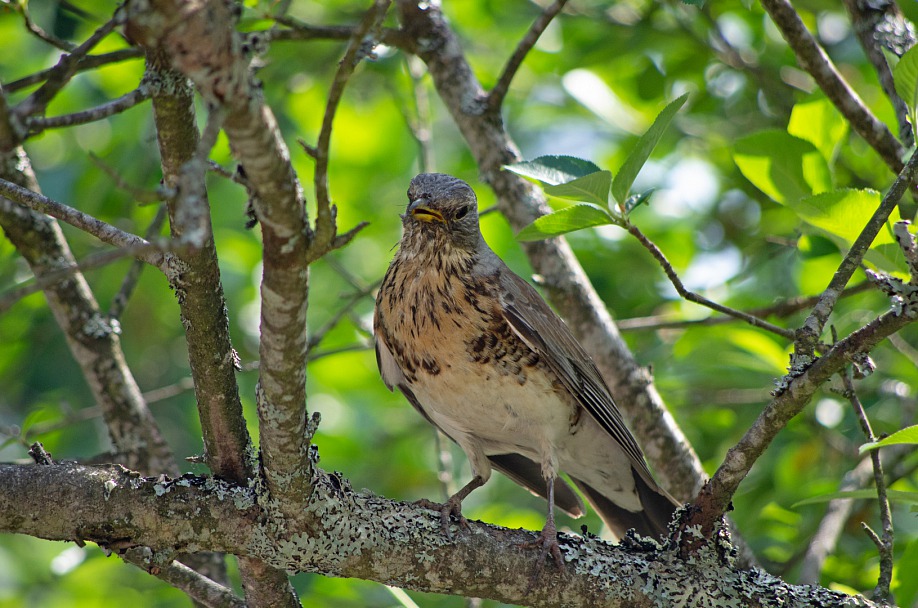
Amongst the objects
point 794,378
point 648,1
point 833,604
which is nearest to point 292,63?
point 648,1

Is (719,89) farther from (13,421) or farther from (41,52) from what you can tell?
(13,421)

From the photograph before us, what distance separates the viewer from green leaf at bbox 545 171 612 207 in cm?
288

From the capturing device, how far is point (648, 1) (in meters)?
5.41

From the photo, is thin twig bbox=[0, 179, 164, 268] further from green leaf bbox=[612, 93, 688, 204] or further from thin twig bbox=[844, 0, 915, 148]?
thin twig bbox=[844, 0, 915, 148]

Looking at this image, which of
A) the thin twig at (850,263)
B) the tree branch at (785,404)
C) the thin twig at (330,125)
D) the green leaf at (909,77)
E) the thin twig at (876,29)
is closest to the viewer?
the thin twig at (330,125)

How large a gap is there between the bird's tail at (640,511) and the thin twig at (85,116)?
9.71 ft

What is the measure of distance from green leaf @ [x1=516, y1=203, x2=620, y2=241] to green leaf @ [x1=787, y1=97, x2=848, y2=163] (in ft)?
3.85

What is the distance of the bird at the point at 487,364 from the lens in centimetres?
390

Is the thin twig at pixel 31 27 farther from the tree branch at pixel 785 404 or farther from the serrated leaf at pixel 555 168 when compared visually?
the tree branch at pixel 785 404

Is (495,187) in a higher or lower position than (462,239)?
higher

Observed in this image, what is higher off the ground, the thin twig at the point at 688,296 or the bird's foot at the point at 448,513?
the thin twig at the point at 688,296

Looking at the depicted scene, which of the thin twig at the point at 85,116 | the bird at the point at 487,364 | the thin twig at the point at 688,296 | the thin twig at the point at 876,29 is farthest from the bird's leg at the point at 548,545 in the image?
the thin twig at the point at 876,29

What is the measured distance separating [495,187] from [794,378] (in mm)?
2161

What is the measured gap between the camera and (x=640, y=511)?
446 cm
